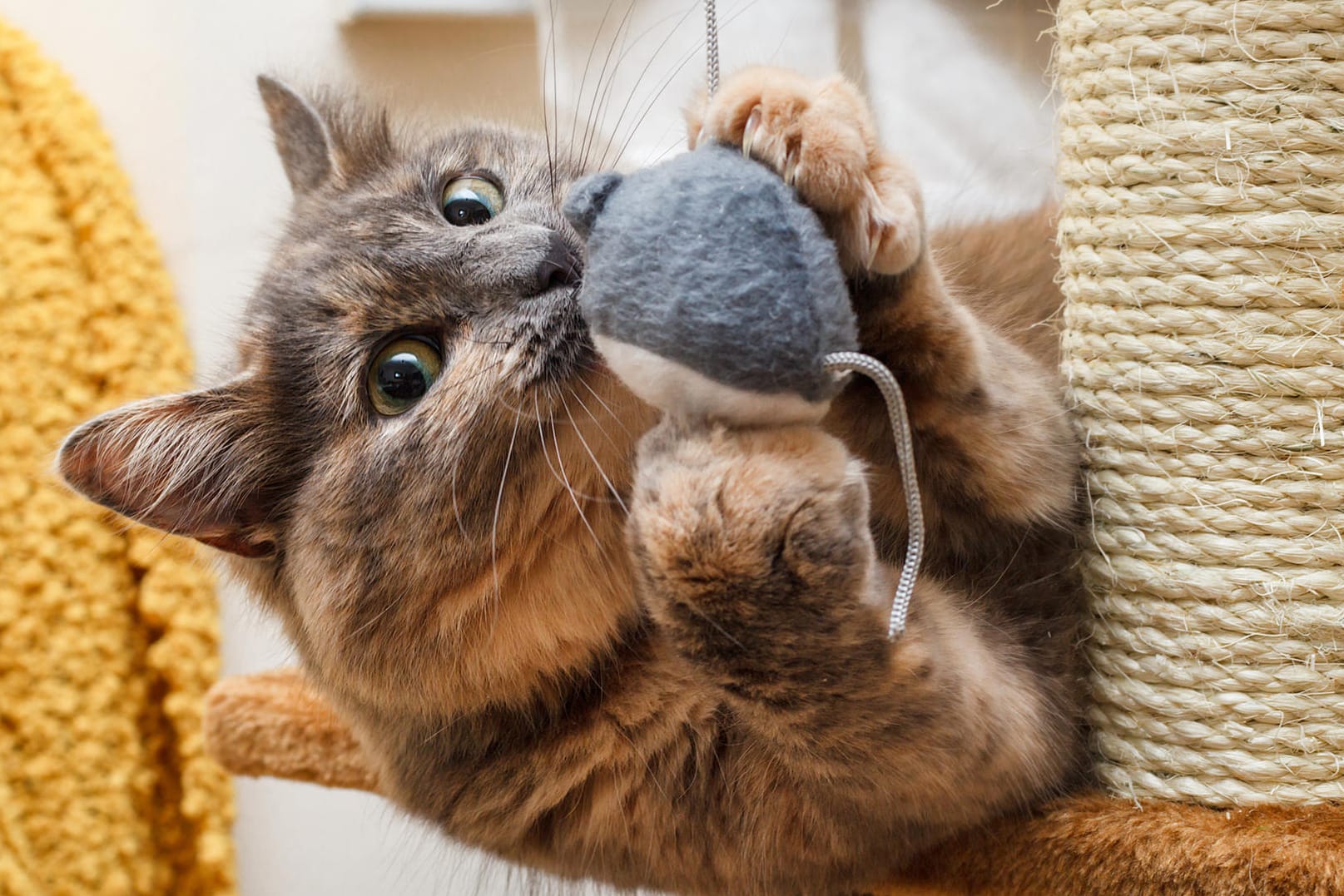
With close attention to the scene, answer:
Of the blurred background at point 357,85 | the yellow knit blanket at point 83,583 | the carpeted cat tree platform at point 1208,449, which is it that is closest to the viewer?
the carpeted cat tree platform at point 1208,449

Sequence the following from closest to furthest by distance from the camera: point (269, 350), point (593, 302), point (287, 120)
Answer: point (593, 302) → point (269, 350) → point (287, 120)

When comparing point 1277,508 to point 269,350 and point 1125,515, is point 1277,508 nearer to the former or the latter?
point 1125,515

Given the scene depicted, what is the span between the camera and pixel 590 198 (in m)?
0.81

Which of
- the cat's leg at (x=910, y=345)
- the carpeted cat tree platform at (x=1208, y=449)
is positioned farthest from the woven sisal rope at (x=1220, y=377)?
the cat's leg at (x=910, y=345)

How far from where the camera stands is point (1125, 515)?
1110mm

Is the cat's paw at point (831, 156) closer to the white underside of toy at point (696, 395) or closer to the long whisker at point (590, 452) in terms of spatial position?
the white underside of toy at point (696, 395)

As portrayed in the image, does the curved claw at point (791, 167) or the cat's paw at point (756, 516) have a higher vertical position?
the curved claw at point (791, 167)

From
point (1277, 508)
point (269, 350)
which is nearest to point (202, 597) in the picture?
point (269, 350)

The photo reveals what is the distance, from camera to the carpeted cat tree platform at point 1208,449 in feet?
3.23

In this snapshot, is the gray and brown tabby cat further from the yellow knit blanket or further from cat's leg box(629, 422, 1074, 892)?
the yellow knit blanket

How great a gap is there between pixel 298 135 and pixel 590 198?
36.0 inches

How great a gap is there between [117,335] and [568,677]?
1.46m

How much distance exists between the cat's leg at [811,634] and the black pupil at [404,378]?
341 mm

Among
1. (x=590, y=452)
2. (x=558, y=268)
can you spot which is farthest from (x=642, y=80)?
(x=590, y=452)
